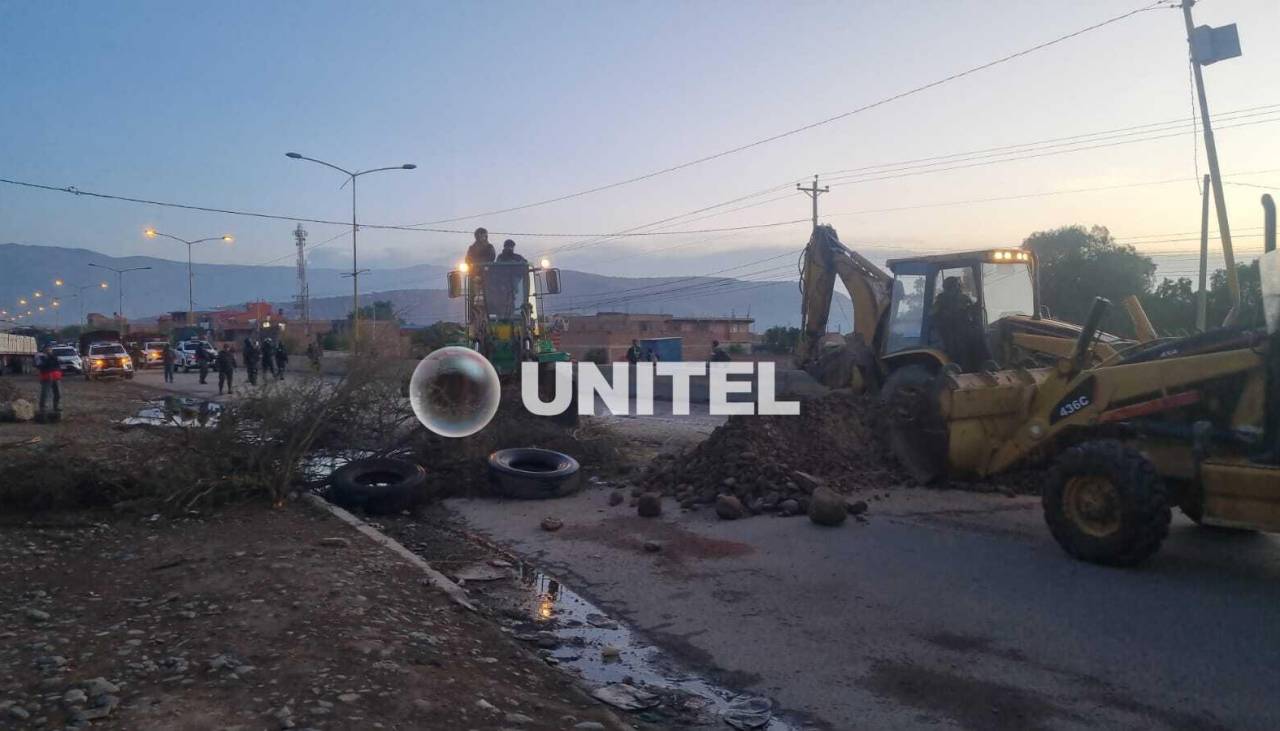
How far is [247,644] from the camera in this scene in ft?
18.5

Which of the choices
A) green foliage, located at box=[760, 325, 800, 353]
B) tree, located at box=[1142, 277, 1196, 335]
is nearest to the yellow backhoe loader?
tree, located at box=[1142, 277, 1196, 335]

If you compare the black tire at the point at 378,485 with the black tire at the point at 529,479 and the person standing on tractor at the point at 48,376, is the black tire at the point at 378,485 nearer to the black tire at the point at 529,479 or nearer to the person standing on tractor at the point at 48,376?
the black tire at the point at 529,479

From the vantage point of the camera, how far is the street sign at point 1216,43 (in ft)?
64.3

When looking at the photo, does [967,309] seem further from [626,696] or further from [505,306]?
[626,696]

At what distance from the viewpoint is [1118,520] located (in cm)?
770

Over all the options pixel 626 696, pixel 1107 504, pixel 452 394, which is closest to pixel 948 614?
pixel 1107 504

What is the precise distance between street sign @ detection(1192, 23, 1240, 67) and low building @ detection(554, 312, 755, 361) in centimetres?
3122

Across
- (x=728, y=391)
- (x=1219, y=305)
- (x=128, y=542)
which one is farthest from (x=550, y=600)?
(x=1219, y=305)

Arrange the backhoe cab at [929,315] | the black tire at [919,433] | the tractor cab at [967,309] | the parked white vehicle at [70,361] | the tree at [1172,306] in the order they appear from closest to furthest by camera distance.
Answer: the black tire at [919,433] → the backhoe cab at [929,315] → the tractor cab at [967,309] → the tree at [1172,306] → the parked white vehicle at [70,361]

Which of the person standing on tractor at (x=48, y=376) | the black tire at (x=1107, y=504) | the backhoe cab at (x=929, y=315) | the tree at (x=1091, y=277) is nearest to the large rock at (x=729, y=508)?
the black tire at (x=1107, y=504)

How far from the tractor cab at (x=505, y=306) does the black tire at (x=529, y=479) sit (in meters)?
4.07

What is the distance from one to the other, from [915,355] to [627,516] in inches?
207

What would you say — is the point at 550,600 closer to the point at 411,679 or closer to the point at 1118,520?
the point at 411,679

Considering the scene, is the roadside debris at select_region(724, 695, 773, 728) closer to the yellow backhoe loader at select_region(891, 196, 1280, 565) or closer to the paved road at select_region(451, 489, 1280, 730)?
the paved road at select_region(451, 489, 1280, 730)
